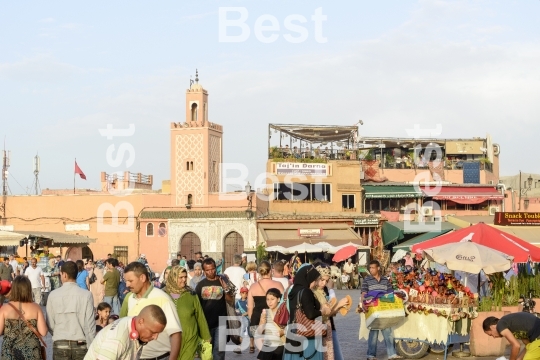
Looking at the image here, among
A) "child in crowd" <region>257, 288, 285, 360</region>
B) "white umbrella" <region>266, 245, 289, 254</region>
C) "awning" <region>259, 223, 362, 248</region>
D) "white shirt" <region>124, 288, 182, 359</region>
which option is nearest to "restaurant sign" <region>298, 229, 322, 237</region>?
"awning" <region>259, 223, 362, 248</region>

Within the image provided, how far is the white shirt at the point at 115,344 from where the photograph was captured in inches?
244

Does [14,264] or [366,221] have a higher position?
[366,221]

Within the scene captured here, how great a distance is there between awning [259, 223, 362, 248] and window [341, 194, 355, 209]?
1.74 metres

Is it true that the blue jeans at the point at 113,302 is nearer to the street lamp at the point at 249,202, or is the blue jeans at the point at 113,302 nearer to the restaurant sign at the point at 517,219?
the restaurant sign at the point at 517,219

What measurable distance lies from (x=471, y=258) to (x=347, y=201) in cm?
3852

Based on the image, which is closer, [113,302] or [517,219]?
[113,302]

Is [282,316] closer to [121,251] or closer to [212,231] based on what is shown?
[212,231]

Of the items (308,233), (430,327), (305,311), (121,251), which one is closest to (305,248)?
(308,233)

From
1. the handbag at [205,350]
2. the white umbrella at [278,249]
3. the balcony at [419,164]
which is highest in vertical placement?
the balcony at [419,164]

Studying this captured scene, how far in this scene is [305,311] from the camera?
9.92m

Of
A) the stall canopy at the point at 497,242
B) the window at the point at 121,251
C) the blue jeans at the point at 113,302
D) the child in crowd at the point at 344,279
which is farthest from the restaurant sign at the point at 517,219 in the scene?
the window at the point at 121,251

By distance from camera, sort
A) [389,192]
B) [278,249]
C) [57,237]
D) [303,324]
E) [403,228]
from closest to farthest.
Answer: [303,324], [57,237], [278,249], [403,228], [389,192]

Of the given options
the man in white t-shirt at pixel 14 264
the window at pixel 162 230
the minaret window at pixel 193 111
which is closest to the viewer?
the man in white t-shirt at pixel 14 264

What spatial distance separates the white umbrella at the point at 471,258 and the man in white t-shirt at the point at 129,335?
1033 centimetres
